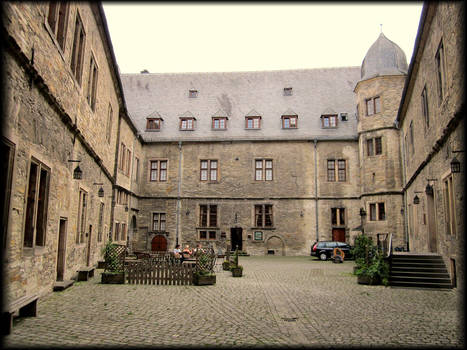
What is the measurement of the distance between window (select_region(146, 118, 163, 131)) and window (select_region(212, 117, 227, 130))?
4.23 metres

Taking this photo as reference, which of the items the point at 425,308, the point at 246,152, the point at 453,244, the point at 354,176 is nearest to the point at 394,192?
the point at 354,176

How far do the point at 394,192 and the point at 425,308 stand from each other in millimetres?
17277

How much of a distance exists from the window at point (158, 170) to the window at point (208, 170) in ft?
9.31

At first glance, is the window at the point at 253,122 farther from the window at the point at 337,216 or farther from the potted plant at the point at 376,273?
the potted plant at the point at 376,273

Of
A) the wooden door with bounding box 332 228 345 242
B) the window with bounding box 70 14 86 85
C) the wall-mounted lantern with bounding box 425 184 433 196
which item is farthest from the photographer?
the wooden door with bounding box 332 228 345 242

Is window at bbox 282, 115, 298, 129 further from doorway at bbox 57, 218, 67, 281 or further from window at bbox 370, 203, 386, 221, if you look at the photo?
doorway at bbox 57, 218, 67, 281

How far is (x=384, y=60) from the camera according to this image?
27.3m

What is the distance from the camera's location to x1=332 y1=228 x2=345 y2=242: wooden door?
94.2 ft

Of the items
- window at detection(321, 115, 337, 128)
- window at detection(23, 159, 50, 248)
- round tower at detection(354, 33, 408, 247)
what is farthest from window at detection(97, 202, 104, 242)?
window at detection(321, 115, 337, 128)

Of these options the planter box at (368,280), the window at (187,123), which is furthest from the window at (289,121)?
the planter box at (368,280)

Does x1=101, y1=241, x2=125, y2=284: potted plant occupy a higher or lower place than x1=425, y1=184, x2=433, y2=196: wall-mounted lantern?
lower

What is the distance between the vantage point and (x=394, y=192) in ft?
83.5

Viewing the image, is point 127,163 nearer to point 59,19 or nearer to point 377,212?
point 59,19

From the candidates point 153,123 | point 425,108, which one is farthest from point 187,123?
point 425,108
